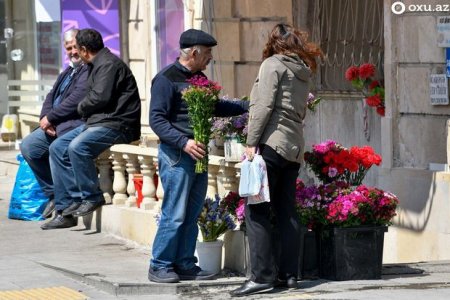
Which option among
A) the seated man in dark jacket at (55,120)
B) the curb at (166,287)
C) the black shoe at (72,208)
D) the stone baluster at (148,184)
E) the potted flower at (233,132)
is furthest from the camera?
the seated man in dark jacket at (55,120)

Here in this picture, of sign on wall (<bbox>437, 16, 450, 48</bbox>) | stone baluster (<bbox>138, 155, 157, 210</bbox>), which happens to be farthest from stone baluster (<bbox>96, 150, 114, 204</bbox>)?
sign on wall (<bbox>437, 16, 450, 48</bbox>)

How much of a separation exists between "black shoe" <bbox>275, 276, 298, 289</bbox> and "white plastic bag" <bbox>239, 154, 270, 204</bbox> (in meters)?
0.63

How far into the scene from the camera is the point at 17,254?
11.2m

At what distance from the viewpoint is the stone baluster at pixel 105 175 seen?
1259cm

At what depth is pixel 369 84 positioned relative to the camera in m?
12.7

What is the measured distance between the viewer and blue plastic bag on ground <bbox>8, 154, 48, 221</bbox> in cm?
1302

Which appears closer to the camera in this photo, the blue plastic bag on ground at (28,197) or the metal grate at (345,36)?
the blue plastic bag on ground at (28,197)

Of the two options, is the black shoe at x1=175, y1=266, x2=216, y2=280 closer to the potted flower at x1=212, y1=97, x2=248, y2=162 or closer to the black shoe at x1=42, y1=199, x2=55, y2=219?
the potted flower at x1=212, y1=97, x2=248, y2=162

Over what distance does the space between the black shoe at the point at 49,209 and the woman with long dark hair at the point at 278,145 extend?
169 inches

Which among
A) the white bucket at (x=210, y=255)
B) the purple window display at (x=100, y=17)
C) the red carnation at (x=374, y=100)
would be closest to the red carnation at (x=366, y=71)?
the red carnation at (x=374, y=100)

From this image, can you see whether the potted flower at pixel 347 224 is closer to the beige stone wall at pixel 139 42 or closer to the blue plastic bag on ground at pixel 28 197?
the blue plastic bag on ground at pixel 28 197

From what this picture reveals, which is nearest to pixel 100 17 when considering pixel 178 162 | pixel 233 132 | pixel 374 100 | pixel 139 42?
pixel 139 42

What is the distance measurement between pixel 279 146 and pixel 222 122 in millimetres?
1299

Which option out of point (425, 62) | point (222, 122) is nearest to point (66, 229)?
point (222, 122)
